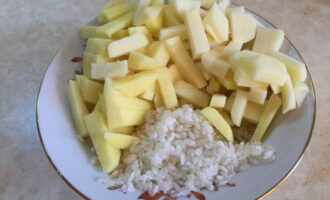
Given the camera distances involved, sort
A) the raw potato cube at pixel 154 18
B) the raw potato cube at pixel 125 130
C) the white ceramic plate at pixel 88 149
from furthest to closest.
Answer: the raw potato cube at pixel 154 18 < the raw potato cube at pixel 125 130 < the white ceramic plate at pixel 88 149

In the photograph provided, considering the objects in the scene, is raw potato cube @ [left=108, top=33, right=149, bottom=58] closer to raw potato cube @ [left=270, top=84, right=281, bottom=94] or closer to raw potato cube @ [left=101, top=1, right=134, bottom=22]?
raw potato cube @ [left=101, top=1, right=134, bottom=22]

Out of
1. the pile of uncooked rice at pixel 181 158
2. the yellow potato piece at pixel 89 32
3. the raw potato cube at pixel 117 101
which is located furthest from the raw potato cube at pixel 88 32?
the pile of uncooked rice at pixel 181 158

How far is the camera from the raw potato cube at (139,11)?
3.12ft

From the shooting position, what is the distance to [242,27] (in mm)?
918

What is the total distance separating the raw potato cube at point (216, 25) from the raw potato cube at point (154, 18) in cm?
13

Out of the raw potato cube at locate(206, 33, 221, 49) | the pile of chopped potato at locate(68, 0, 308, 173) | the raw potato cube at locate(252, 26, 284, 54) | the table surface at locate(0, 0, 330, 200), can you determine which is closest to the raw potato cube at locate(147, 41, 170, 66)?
the pile of chopped potato at locate(68, 0, 308, 173)

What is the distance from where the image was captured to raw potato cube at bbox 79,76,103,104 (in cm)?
90

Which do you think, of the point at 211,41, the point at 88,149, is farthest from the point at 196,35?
the point at 88,149

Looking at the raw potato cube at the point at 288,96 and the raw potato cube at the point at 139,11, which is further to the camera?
the raw potato cube at the point at 139,11

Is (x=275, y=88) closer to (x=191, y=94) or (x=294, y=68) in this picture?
(x=294, y=68)

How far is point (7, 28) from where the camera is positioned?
1.34 metres

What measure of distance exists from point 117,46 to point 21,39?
56 cm

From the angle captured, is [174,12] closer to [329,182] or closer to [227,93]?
[227,93]

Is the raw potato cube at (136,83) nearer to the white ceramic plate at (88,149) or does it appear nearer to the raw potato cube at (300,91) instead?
the white ceramic plate at (88,149)
